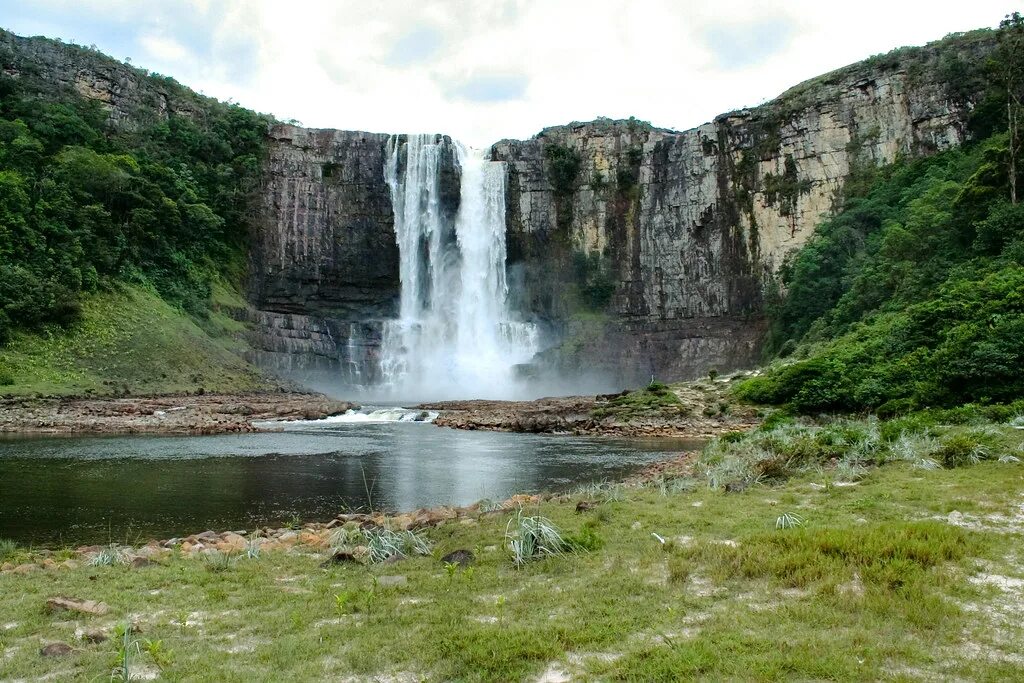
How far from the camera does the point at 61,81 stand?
4934 cm

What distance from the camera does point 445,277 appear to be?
54.3 meters

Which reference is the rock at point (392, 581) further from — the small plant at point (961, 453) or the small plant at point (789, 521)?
the small plant at point (961, 453)

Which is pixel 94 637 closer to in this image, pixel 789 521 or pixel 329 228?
pixel 789 521

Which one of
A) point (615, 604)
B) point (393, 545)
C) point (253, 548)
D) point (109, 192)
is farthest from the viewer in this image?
point (109, 192)

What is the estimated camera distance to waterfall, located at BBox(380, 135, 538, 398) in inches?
2095

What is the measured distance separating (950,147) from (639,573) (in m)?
45.5

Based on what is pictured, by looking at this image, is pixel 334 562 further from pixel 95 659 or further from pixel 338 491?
pixel 338 491

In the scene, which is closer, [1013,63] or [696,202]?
[1013,63]

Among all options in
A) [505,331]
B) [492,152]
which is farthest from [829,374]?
[492,152]

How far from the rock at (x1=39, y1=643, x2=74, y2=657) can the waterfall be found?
157ft

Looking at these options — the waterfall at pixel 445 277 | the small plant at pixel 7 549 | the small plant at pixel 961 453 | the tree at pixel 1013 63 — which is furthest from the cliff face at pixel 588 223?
the small plant at pixel 7 549

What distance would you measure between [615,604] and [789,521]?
277 centimetres

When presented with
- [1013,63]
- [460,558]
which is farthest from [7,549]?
[1013,63]

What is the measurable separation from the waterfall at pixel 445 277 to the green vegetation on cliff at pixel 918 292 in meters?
21.2
